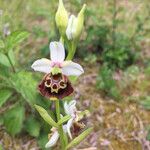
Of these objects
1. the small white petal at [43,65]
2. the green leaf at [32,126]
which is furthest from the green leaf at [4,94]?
the small white petal at [43,65]

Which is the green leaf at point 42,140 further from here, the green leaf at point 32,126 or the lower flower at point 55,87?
the lower flower at point 55,87

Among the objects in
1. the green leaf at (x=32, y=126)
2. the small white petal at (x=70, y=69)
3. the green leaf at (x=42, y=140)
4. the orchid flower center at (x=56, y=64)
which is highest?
the orchid flower center at (x=56, y=64)

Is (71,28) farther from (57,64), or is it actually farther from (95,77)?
(95,77)

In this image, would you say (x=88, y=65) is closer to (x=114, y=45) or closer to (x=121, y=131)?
(x=114, y=45)

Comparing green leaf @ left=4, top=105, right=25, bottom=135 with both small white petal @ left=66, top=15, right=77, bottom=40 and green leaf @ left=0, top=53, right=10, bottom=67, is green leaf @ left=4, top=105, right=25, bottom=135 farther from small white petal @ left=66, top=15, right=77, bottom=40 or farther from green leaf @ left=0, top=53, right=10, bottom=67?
small white petal @ left=66, top=15, right=77, bottom=40

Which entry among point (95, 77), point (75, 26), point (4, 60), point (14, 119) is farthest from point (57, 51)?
point (95, 77)

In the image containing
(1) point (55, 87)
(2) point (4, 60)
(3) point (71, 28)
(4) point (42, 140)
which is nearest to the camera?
(1) point (55, 87)

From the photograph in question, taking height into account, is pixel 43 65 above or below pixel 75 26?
below
